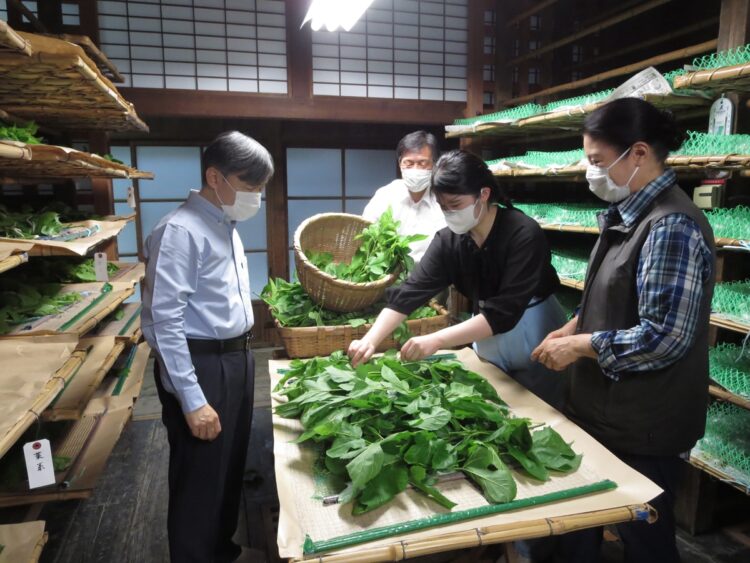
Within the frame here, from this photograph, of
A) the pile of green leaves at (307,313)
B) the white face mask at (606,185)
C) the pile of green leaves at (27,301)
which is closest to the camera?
the white face mask at (606,185)

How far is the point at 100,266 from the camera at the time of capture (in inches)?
127

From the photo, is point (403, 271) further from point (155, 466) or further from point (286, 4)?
point (286, 4)

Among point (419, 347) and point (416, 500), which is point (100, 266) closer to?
point (419, 347)

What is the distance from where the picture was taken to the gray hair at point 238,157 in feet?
6.23

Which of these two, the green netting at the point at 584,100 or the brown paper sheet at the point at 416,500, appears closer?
the brown paper sheet at the point at 416,500

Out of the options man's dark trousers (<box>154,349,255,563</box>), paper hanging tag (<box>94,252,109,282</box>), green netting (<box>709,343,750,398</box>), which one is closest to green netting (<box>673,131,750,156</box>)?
green netting (<box>709,343,750,398</box>)

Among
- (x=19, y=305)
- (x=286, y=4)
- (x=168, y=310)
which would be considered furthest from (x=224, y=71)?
(x=168, y=310)

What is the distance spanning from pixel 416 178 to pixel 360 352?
1.40 metres

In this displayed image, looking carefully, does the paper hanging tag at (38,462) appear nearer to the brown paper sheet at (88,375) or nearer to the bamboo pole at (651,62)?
the brown paper sheet at (88,375)

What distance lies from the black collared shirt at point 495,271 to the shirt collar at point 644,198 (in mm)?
420

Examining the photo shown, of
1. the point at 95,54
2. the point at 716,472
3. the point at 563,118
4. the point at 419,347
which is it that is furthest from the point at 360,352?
the point at 95,54

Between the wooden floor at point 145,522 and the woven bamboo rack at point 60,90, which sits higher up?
the woven bamboo rack at point 60,90

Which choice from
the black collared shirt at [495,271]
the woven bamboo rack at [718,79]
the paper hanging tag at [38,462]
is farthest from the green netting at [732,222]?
the paper hanging tag at [38,462]

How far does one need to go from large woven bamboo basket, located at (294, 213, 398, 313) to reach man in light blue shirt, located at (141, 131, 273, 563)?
398 mm
